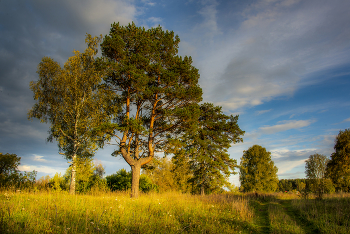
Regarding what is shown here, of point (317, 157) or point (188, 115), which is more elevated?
point (188, 115)

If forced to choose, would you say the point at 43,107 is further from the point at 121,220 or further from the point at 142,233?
the point at 142,233

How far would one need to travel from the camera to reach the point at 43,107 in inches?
620

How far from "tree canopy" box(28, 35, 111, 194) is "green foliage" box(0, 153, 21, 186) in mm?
3880

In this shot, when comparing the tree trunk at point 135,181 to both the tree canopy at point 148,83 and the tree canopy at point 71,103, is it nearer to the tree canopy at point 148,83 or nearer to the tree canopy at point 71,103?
the tree canopy at point 148,83

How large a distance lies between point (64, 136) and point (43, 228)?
520 inches

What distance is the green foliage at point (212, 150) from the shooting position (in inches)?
816

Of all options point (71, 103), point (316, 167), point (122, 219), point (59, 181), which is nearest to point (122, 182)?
point (59, 181)

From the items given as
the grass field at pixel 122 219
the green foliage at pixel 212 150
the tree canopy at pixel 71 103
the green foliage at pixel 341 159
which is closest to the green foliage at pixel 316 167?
the green foliage at pixel 341 159

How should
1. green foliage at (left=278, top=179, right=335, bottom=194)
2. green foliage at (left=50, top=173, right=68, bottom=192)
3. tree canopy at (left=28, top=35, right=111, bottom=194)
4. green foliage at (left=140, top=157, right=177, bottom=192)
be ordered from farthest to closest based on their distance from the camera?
green foliage at (left=140, top=157, right=177, bottom=192) < green foliage at (left=50, top=173, right=68, bottom=192) < tree canopy at (left=28, top=35, right=111, bottom=194) < green foliage at (left=278, top=179, right=335, bottom=194)

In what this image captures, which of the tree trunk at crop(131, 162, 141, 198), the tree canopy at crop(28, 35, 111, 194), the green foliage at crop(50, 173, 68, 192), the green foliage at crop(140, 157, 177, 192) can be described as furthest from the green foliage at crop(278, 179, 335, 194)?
the green foliage at crop(50, 173, 68, 192)

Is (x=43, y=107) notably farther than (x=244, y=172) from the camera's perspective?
No

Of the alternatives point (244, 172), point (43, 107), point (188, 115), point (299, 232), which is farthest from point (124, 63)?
point (244, 172)

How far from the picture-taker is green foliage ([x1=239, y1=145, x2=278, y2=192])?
3459cm

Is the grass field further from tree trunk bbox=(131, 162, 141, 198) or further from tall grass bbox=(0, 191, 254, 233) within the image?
tree trunk bbox=(131, 162, 141, 198)
